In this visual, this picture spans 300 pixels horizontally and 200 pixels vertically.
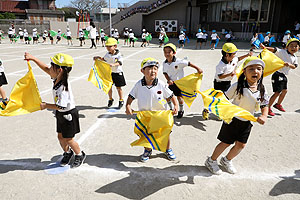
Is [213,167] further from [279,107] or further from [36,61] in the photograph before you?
[279,107]

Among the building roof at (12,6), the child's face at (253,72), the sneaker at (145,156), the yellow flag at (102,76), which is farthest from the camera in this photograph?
the building roof at (12,6)

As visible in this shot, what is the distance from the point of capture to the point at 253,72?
276cm

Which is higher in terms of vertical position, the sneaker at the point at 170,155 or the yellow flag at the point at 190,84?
the yellow flag at the point at 190,84

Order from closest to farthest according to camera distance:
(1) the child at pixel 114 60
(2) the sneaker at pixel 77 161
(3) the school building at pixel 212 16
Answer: (2) the sneaker at pixel 77 161
(1) the child at pixel 114 60
(3) the school building at pixel 212 16

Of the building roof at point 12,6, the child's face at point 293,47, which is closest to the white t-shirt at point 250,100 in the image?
the child's face at point 293,47

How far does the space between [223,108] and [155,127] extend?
99cm

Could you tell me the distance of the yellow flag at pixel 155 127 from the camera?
3172 mm

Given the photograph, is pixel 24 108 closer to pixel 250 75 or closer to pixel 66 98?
pixel 66 98

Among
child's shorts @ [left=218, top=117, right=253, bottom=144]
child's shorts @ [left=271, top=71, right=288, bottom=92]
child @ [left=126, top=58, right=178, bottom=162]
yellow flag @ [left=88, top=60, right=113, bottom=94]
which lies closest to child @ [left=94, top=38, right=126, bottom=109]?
yellow flag @ [left=88, top=60, right=113, bottom=94]

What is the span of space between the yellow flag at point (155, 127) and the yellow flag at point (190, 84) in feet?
5.59

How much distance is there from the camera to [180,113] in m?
5.22

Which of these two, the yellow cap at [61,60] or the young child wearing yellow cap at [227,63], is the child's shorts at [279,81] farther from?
the yellow cap at [61,60]

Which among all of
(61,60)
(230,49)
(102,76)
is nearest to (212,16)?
(102,76)

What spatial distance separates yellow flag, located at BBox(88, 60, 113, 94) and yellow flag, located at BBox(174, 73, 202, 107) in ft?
6.14
